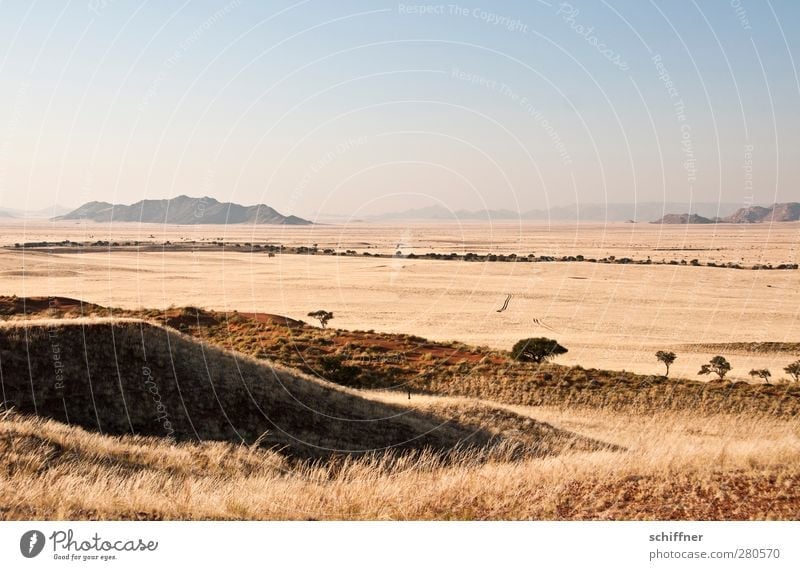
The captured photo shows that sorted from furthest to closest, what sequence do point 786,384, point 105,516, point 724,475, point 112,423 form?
point 786,384 → point 112,423 → point 724,475 → point 105,516

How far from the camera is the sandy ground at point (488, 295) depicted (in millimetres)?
71750

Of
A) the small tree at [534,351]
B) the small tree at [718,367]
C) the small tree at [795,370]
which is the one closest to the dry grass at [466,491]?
the small tree at [718,367]

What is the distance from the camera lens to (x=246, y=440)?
74.8ft

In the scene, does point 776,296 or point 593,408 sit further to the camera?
point 776,296

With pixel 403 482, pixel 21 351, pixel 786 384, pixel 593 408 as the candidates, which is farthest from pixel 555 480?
pixel 786 384

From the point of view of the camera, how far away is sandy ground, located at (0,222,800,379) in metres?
71.8

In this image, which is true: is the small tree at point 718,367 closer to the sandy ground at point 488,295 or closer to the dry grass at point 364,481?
the sandy ground at point 488,295

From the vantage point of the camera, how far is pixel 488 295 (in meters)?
108

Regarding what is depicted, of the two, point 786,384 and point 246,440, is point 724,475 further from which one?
point 786,384

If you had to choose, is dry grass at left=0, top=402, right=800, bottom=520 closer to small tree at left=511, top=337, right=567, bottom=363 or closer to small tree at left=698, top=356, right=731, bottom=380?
small tree at left=698, top=356, right=731, bottom=380

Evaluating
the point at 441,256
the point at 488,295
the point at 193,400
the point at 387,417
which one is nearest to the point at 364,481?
the point at 193,400

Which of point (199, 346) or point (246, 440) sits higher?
point (199, 346)

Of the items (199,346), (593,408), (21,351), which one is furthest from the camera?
(593,408)

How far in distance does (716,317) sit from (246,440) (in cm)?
7565
